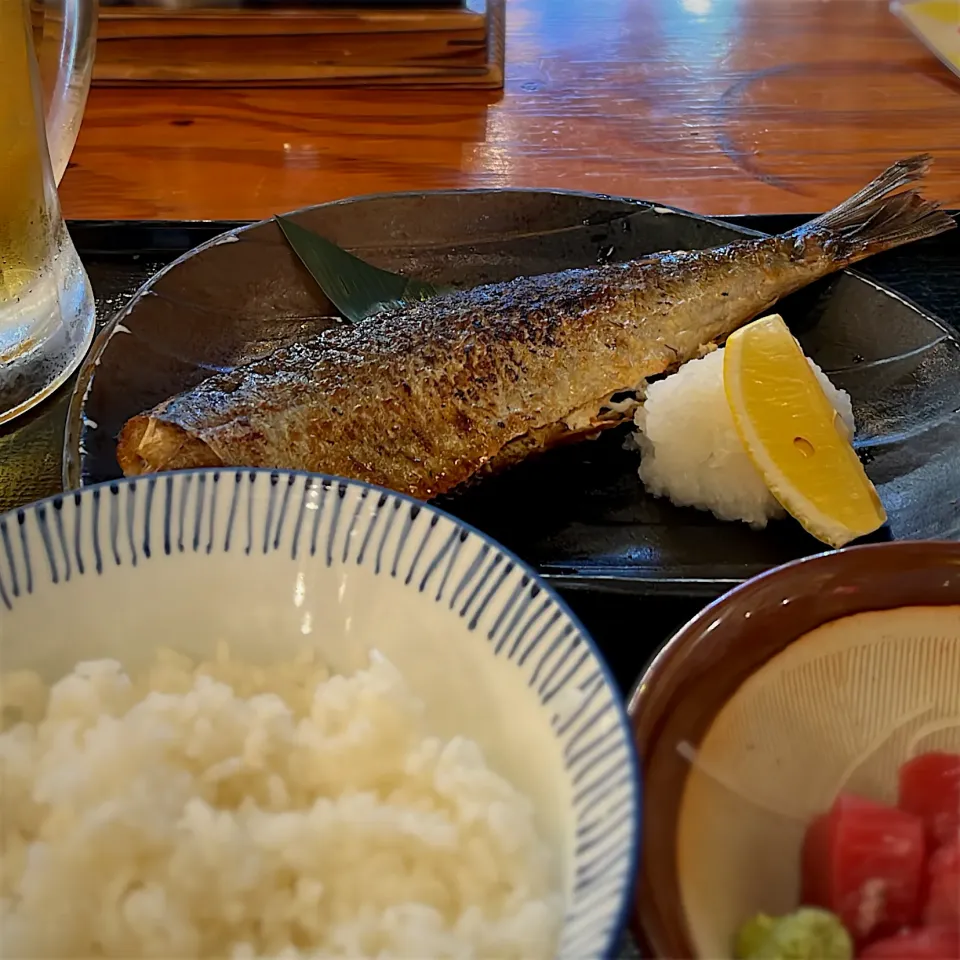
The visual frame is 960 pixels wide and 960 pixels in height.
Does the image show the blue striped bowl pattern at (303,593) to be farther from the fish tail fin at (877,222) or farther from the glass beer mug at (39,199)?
the fish tail fin at (877,222)

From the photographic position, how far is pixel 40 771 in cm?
74

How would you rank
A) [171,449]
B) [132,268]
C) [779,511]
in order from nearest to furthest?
[171,449], [779,511], [132,268]

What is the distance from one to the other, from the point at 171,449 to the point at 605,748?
2.55ft

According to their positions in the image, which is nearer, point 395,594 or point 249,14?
point 395,594

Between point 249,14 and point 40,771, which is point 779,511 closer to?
point 40,771

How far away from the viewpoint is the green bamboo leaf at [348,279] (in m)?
1.64

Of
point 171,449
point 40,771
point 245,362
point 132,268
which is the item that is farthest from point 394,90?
point 40,771

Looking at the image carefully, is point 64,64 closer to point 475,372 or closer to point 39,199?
point 39,199

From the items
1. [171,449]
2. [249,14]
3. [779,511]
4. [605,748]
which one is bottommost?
[779,511]

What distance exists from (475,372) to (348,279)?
0.36 metres

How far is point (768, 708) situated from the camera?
846 mm

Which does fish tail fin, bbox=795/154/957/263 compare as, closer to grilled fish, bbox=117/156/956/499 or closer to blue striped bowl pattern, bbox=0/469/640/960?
grilled fish, bbox=117/156/956/499

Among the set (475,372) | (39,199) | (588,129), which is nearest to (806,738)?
(475,372)

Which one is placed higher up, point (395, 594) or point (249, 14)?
point (249, 14)
